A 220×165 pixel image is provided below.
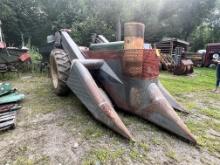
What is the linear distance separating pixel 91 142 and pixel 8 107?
5.70ft

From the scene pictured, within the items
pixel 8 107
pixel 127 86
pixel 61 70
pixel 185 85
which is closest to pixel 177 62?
pixel 185 85

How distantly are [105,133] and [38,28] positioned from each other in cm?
2042

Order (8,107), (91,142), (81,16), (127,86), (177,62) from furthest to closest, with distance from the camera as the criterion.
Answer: (81,16) < (177,62) < (8,107) < (127,86) < (91,142)

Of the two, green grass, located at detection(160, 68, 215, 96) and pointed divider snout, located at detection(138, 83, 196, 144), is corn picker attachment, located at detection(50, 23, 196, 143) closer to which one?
pointed divider snout, located at detection(138, 83, 196, 144)

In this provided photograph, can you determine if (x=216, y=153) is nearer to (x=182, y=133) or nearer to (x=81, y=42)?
(x=182, y=133)

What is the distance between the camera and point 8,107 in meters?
3.29

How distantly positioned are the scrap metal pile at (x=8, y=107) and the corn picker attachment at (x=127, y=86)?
939 millimetres

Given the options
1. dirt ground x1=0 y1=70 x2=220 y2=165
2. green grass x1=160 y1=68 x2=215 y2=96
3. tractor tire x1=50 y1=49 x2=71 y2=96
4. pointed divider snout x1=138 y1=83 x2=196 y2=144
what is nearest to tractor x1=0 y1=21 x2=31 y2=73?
tractor tire x1=50 y1=49 x2=71 y2=96

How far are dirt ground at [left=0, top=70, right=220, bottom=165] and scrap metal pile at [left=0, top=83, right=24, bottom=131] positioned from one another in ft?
0.32

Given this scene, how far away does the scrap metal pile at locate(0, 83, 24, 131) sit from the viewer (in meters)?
2.64

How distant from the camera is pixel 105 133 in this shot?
8.16 ft

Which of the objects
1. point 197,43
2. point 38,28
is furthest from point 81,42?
point 197,43

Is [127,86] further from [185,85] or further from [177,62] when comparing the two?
[177,62]

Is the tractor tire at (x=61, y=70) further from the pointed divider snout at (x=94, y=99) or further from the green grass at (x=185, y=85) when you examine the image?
the green grass at (x=185, y=85)
